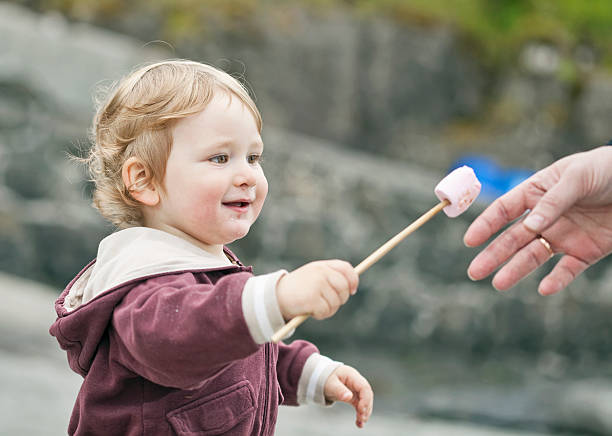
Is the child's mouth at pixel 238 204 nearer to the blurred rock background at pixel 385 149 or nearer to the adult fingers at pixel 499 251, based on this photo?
the adult fingers at pixel 499 251

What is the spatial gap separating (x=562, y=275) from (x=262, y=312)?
1294 mm

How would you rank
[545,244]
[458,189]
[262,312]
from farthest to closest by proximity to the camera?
[545,244], [458,189], [262,312]

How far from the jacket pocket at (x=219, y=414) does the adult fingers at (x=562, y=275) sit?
109 cm

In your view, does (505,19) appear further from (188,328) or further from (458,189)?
(188,328)

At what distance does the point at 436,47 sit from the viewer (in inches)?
320

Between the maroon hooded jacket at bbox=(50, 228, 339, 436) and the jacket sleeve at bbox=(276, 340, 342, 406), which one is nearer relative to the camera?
the maroon hooded jacket at bbox=(50, 228, 339, 436)

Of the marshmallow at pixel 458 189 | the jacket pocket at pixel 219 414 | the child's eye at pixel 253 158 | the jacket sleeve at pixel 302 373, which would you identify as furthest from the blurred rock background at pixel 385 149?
the marshmallow at pixel 458 189

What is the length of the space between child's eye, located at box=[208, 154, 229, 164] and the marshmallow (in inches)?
19.5

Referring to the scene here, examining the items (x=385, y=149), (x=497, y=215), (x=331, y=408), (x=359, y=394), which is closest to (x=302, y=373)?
(x=359, y=394)

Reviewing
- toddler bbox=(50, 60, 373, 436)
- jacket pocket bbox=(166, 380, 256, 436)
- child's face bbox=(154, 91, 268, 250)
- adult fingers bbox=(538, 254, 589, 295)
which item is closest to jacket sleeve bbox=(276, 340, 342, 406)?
toddler bbox=(50, 60, 373, 436)

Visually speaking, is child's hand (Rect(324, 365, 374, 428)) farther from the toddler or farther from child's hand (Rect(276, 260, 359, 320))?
child's hand (Rect(276, 260, 359, 320))

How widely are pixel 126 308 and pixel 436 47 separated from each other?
7.22 meters

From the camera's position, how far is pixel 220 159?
1.58 meters

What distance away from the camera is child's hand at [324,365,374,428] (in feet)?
5.76
